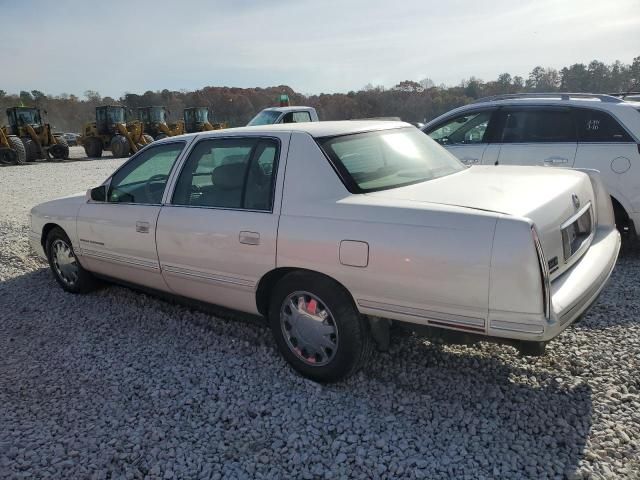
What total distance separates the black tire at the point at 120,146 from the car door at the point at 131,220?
21.7 meters

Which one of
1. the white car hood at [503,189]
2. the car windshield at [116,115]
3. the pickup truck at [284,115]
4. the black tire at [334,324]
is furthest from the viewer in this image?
the car windshield at [116,115]

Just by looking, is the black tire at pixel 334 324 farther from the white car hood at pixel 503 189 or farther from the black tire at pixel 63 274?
the black tire at pixel 63 274

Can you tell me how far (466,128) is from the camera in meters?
6.29

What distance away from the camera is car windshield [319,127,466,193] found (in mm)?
3156

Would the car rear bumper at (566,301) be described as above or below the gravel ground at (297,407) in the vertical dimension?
above

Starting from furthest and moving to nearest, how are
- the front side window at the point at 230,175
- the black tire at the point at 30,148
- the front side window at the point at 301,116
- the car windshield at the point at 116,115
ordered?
the car windshield at the point at 116,115 → the black tire at the point at 30,148 → the front side window at the point at 301,116 → the front side window at the point at 230,175

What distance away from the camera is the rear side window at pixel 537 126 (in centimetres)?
558

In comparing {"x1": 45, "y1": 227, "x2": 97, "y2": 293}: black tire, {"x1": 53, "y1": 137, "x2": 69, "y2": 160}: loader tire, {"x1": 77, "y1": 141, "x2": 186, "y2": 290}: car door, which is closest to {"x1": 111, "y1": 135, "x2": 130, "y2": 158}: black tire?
{"x1": 53, "y1": 137, "x2": 69, "y2": 160}: loader tire

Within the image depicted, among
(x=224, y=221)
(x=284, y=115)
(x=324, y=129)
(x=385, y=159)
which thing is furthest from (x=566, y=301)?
(x=284, y=115)

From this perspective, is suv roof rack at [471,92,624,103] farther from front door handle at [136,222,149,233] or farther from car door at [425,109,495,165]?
front door handle at [136,222,149,233]

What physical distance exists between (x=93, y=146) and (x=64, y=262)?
77.8 ft

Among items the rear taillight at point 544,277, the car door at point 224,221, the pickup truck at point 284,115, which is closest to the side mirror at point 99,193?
the car door at point 224,221

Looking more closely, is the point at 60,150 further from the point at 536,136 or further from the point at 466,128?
the point at 536,136

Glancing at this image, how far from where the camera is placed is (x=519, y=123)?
5.88 metres
